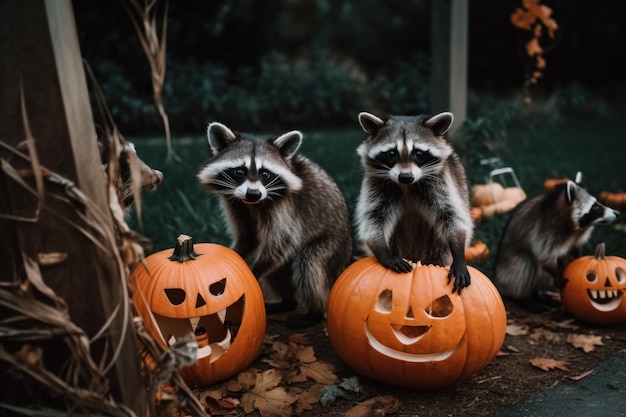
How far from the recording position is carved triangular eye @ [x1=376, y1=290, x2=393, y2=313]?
2.70 meters

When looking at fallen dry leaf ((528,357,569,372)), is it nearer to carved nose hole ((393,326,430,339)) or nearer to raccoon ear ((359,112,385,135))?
carved nose hole ((393,326,430,339))

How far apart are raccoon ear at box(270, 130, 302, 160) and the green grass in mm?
862

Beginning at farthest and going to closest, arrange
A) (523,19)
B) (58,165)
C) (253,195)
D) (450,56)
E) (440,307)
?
(523,19), (450,56), (253,195), (440,307), (58,165)

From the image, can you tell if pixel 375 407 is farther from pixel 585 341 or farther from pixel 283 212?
pixel 585 341

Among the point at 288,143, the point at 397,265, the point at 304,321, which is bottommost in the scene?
the point at 304,321

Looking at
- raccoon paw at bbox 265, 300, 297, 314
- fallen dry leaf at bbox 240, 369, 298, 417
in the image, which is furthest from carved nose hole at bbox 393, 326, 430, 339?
raccoon paw at bbox 265, 300, 297, 314

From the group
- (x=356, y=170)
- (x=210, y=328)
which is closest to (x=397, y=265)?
(x=210, y=328)

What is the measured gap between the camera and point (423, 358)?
101 inches

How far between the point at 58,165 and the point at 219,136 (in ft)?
5.30

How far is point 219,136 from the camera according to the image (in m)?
3.26

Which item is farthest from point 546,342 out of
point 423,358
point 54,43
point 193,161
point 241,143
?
point 193,161

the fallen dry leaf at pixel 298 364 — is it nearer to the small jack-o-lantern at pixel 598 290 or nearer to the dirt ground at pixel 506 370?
the dirt ground at pixel 506 370

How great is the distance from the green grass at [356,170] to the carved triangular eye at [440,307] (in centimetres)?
143

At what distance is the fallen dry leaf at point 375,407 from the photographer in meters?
2.48
